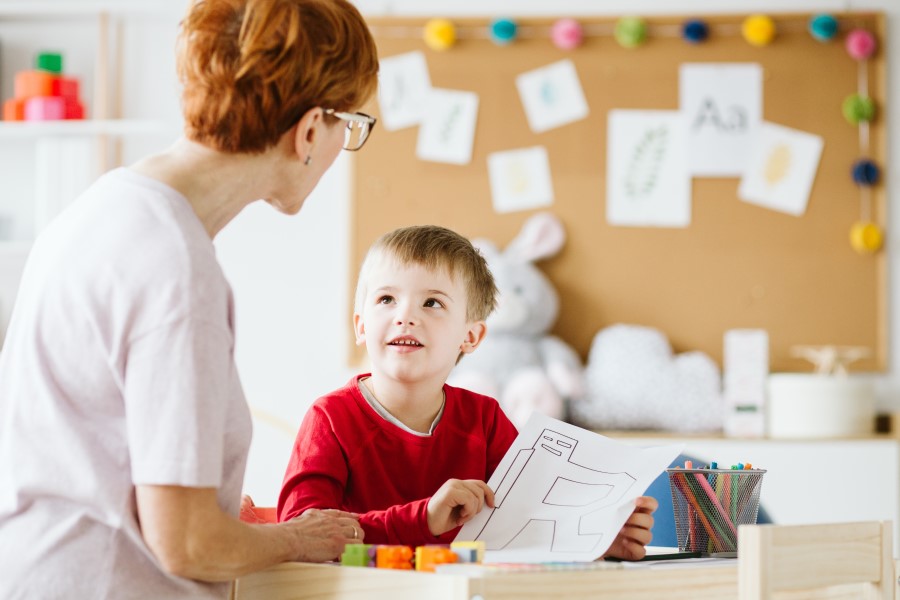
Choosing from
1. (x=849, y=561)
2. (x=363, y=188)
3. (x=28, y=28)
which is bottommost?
(x=849, y=561)

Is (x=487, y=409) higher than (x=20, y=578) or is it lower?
higher

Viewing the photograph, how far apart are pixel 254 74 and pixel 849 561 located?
0.67 metres

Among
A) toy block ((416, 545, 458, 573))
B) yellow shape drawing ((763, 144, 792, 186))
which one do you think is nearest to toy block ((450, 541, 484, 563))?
toy block ((416, 545, 458, 573))

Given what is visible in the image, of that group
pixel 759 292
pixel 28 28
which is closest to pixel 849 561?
pixel 759 292

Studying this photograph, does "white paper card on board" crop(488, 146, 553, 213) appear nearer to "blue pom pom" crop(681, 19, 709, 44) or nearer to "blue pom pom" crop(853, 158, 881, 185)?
"blue pom pom" crop(681, 19, 709, 44)

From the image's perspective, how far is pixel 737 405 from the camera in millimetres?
2836

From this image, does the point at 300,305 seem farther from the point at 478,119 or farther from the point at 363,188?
the point at 478,119

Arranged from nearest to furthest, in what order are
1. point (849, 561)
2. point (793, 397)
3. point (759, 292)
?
point (849, 561)
point (793, 397)
point (759, 292)

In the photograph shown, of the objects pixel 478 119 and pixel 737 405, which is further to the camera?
pixel 478 119

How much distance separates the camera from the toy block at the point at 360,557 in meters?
0.88

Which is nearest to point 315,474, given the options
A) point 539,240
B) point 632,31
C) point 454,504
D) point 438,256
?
point 454,504

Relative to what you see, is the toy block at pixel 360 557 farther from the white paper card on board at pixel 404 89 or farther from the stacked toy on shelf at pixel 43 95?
the stacked toy on shelf at pixel 43 95

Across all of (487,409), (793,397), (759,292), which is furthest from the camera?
(759,292)

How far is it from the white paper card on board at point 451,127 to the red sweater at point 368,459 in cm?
189
